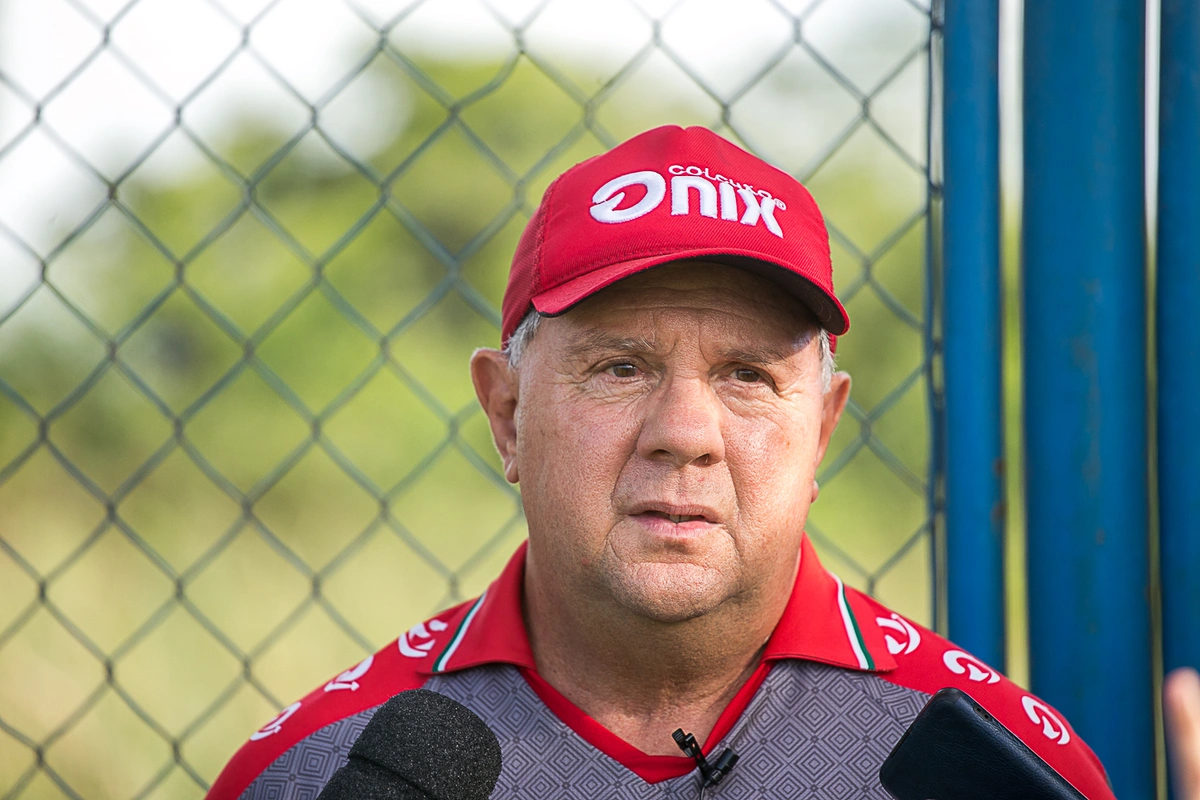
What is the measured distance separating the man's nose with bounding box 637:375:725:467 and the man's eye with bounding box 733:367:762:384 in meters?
0.04

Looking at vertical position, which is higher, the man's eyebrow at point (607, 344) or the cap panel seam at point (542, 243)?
the cap panel seam at point (542, 243)

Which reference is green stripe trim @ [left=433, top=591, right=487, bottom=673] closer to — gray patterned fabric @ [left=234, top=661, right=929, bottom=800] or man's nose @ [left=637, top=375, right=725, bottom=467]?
gray patterned fabric @ [left=234, top=661, right=929, bottom=800]

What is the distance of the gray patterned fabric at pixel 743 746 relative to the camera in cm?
105

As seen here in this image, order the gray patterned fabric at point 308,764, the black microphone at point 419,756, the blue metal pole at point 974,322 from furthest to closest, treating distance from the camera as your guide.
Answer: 1. the blue metal pole at point 974,322
2. the gray patterned fabric at point 308,764
3. the black microphone at point 419,756

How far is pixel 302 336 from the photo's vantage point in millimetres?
2545

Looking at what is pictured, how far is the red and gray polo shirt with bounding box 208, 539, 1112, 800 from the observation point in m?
1.06

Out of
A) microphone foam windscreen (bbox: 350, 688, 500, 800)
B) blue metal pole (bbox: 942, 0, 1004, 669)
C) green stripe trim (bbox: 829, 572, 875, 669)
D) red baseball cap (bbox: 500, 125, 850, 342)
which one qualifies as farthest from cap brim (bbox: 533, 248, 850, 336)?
microphone foam windscreen (bbox: 350, 688, 500, 800)

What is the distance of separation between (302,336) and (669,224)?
65.9 inches

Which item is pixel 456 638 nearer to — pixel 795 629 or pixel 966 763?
pixel 795 629

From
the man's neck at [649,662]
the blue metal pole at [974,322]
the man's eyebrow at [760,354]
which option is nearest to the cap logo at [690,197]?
the man's eyebrow at [760,354]

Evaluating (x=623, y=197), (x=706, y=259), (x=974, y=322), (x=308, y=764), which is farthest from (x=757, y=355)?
(x=308, y=764)

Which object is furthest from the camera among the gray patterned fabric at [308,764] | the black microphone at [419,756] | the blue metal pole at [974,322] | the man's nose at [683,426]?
the blue metal pole at [974,322]

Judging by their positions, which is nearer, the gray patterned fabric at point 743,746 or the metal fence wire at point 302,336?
the gray patterned fabric at point 743,746

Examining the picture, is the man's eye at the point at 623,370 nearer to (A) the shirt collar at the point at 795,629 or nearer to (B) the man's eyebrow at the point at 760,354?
(B) the man's eyebrow at the point at 760,354
